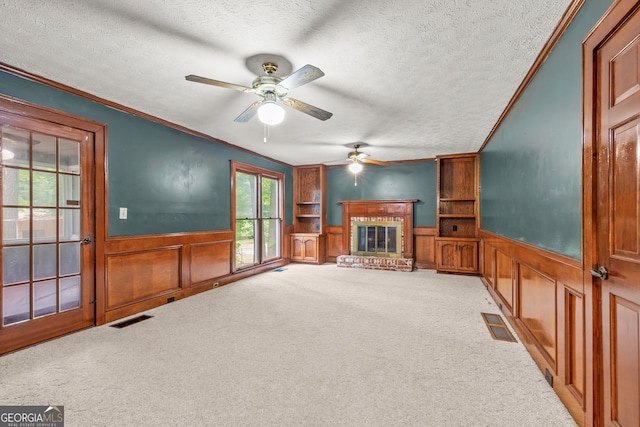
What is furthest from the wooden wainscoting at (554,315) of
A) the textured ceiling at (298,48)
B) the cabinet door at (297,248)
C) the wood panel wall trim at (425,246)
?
the cabinet door at (297,248)

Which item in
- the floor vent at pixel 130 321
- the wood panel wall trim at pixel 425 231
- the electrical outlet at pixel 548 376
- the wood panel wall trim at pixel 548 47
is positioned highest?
the wood panel wall trim at pixel 548 47

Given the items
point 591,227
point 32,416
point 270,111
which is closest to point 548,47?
point 591,227

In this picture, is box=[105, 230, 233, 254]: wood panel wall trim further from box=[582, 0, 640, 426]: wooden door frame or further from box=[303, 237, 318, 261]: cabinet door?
box=[582, 0, 640, 426]: wooden door frame

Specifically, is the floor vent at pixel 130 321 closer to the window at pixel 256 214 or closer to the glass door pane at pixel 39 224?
the glass door pane at pixel 39 224

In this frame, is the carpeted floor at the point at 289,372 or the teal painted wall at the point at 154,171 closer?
the carpeted floor at the point at 289,372

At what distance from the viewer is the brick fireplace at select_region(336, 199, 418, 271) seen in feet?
20.8

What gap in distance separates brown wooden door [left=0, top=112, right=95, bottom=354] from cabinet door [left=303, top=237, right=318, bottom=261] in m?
4.44

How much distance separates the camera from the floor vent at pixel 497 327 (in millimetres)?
2748

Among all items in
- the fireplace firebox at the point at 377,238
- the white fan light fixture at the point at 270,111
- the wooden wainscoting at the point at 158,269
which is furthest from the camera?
the fireplace firebox at the point at 377,238

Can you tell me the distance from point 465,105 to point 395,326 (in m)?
2.58

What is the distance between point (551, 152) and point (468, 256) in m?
4.00

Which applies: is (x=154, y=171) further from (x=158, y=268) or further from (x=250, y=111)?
(x=250, y=111)

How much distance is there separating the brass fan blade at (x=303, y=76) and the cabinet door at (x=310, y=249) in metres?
4.99

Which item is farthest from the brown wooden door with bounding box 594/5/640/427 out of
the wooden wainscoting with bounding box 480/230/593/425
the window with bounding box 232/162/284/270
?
the window with bounding box 232/162/284/270
